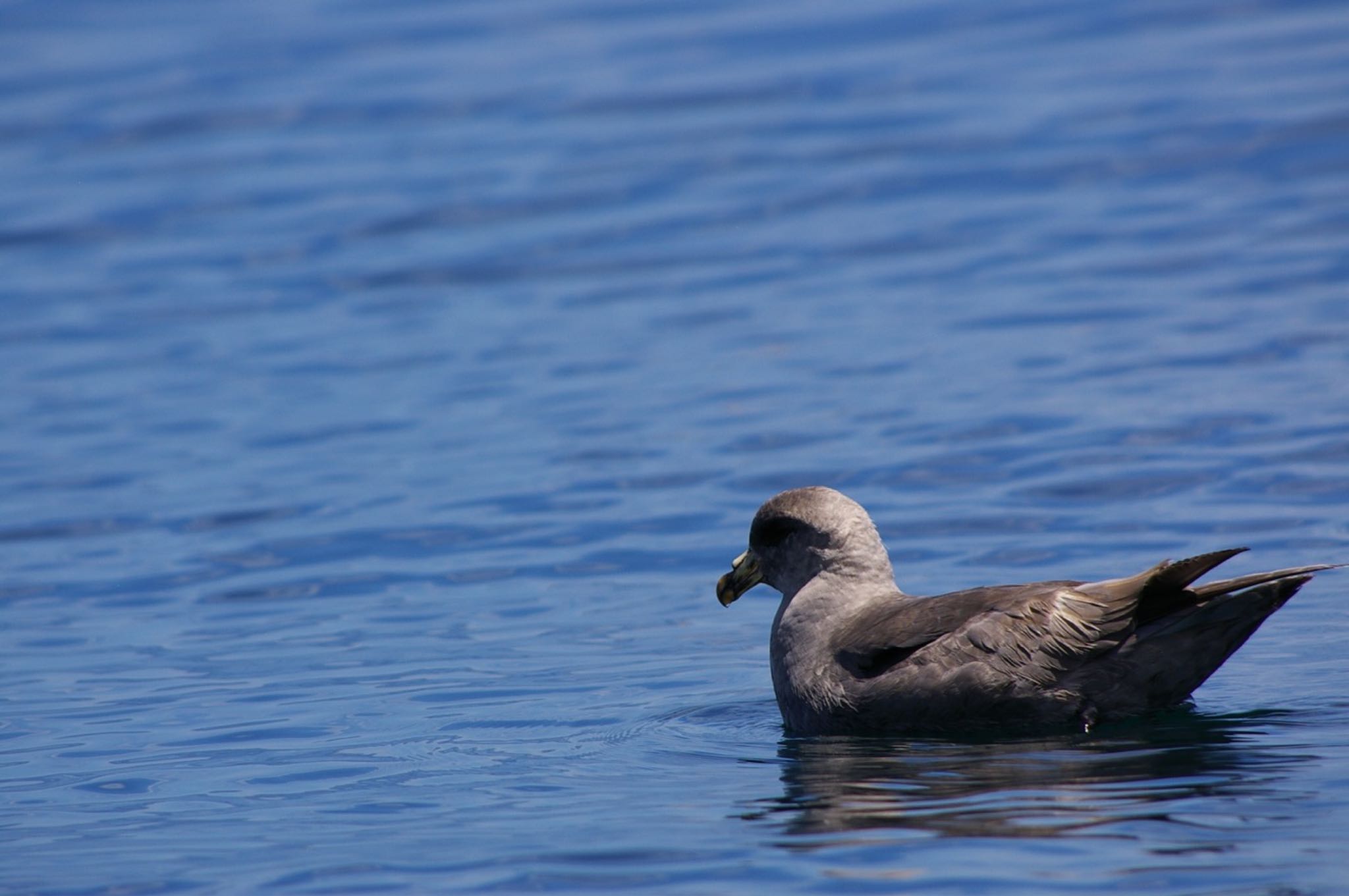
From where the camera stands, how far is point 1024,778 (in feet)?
26.2

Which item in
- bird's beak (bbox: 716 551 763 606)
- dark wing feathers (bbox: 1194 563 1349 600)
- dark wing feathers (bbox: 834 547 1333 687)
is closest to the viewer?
dark wing feathers (bbox: 1194 563 1349 600)

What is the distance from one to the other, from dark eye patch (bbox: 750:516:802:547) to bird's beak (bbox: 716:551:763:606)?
111 millimetres

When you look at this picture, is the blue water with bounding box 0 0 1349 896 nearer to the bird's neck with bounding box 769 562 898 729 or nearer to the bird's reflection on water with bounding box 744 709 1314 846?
the bird's reflection on water with bounding box 744 709 1314 846

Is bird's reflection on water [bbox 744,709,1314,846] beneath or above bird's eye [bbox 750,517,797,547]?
beneath

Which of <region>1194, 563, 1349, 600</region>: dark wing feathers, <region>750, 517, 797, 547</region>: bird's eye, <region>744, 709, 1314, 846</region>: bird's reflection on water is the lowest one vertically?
<region>744, 709, 1314, 846</region>: bird's reflection on water

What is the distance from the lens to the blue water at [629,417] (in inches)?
318

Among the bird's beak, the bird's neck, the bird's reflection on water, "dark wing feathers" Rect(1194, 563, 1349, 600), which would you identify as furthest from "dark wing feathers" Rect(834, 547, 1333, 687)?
the bird's beak

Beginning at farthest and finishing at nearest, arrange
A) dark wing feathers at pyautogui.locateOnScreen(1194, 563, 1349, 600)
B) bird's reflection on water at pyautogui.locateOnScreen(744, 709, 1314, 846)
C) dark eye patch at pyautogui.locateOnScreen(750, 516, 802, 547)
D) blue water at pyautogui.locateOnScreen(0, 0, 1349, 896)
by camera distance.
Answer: dark eye patch at pyautogui.locateOnScreen(750, 516, 802, 547), dark wing feathers at pyautogui.locateOnScreen(1194, 563, 1349, 600), blue water at pyautogui.locateOnScreen(0, 0, 1349, 896), bird's reflection on water at pyautogui.locateOnScreen(744, 709, 1314, 846)

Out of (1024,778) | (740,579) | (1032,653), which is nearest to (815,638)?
(740,579)

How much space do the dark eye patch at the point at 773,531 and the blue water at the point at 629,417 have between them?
2.47ft

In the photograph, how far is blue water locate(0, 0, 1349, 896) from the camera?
8078 mm

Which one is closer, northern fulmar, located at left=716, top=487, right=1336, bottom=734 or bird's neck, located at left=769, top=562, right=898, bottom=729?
northern fulmar, located at left=716, top=487, right=1336, bottom=734

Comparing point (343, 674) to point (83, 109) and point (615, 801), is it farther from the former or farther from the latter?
point (83, 109)

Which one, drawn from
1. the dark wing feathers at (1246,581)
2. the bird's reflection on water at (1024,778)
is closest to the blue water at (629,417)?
the bird's reflection on water at (1024,778)
